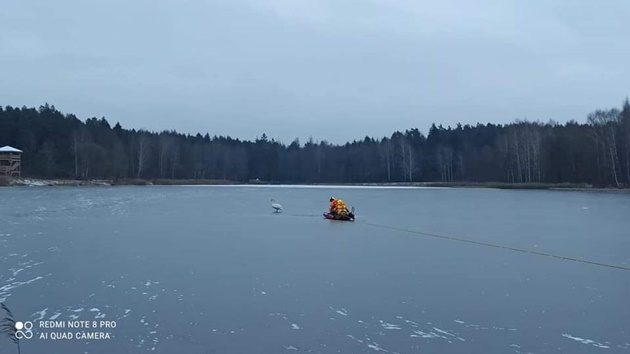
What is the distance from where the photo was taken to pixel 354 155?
112188 millimetres

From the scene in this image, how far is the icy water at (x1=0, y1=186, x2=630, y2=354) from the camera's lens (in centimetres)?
654

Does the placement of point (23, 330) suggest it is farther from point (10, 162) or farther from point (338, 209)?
point (10, 162)

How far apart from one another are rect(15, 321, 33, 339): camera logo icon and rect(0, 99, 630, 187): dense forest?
5749 cm

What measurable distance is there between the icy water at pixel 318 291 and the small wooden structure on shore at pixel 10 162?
5953 centimetres

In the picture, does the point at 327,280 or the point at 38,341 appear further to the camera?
the point at 327,280

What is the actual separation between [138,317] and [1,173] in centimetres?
7155

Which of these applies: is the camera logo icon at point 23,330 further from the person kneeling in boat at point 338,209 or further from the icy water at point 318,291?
the person kneeling in boat at point 338,209

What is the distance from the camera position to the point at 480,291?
902 centimetres

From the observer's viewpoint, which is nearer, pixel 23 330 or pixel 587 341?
pixel 587 341

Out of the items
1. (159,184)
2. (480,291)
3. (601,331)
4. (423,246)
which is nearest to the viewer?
(601,331)

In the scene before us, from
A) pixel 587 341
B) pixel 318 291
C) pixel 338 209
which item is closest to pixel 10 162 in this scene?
pixel 338 209

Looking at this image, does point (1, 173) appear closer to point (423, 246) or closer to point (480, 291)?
point (423, 246)

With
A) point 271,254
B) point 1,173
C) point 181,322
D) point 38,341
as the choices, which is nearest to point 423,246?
point 271,254

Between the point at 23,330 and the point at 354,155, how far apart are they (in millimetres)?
106292
